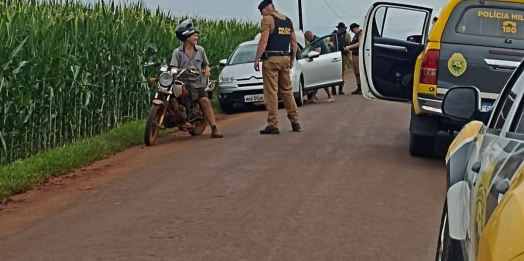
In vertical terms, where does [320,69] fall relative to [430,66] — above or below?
below

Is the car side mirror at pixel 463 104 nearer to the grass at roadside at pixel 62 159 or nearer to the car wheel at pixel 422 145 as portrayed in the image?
the grass at roadside at pixel 62 159

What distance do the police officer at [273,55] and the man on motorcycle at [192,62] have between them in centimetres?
82

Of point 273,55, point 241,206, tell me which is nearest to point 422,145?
point 273,55

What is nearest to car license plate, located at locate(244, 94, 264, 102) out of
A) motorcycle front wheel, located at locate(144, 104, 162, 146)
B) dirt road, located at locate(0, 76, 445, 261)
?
motorcycle front wheel, located at locate(144, 104, 162, 146)

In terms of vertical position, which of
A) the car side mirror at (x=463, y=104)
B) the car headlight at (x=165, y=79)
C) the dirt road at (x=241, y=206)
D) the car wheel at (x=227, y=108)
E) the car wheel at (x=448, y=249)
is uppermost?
the car side mirror at (x=463, y=104)

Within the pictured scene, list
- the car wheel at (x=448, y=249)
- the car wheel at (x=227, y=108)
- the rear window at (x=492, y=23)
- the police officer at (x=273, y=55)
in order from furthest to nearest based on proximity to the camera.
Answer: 1. the car wheel at (x=227, y=108)
2. the police officer at (x=273, y=55)
3. the rear window at (x=492, y=23)
4. the car wheel at (x=448, y=249)

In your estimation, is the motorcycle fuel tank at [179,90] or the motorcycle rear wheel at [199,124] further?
the motorcycle rear wheel at [199,124]

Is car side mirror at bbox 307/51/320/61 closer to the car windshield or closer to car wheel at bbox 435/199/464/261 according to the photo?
the car windshield

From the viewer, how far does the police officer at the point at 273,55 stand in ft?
45.5

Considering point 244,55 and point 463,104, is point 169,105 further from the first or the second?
point 463,104

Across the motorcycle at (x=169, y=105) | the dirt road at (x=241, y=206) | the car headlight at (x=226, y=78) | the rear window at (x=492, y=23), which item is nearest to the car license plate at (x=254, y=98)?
the car headlight at (x=226, y=78)

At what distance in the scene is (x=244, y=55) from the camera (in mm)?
21125

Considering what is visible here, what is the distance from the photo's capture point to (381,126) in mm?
15422

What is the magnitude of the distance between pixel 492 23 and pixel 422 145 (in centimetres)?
175
